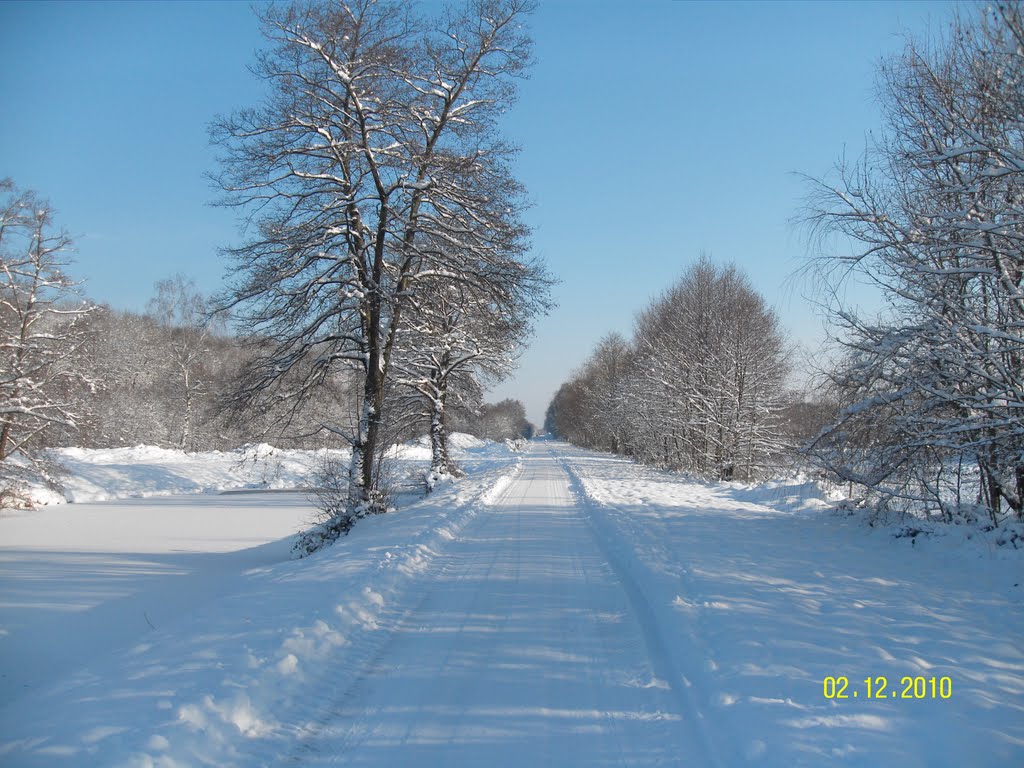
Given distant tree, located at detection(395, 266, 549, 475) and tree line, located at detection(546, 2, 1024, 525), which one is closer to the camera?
tree line, located at detection(546, 2, 1024, 525)

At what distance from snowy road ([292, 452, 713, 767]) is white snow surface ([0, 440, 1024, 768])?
0.02m

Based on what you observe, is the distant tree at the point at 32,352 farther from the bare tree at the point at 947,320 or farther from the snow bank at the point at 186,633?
the bare tree at the point at 947,320

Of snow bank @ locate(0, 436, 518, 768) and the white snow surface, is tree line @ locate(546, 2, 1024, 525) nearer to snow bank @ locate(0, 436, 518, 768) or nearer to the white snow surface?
the white snow surface

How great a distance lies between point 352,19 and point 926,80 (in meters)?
10.0

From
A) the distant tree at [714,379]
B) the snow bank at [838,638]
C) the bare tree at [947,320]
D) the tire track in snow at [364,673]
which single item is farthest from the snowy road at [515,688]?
the distant tree at [714,379]

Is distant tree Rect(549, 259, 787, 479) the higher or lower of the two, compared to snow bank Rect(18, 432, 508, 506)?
higher

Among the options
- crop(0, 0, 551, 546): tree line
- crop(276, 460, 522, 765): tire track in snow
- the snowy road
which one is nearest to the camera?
the snowy road

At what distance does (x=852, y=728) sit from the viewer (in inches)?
154

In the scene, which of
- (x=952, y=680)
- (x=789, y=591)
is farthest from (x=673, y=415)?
(x=952, y=680)

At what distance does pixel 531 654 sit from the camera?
5336mm

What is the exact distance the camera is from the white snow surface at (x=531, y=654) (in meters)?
3.78

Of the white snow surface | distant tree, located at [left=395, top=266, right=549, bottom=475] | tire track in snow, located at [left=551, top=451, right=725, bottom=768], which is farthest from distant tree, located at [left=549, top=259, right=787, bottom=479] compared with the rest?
tire track in snow, located at [left=551, top=451, right=725, bottom=768]

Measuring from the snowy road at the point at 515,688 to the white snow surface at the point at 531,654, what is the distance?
2 cm

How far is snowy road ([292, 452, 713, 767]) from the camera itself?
3.75 metres
